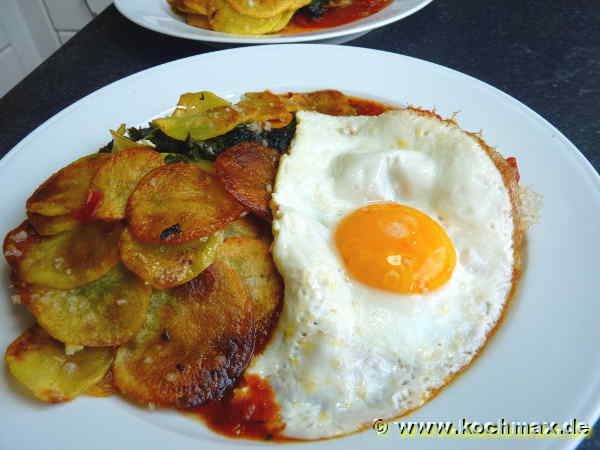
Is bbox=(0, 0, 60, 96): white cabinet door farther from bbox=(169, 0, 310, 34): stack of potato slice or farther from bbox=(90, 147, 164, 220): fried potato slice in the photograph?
bbox=(90, 147, 164, 220): fried potato slice

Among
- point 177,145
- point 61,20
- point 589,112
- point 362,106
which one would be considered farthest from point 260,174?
point 61,20

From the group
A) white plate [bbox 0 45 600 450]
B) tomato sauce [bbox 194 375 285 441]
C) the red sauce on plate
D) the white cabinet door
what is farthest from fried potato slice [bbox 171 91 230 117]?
the white cabinet door

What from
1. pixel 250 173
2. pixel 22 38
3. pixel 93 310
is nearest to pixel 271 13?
pixel 250 173

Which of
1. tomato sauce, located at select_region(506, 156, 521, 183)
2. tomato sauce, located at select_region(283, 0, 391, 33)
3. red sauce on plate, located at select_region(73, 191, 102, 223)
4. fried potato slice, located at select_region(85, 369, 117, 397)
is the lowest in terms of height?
fried potato slice, located at select_region(85, 369, 117, 397)

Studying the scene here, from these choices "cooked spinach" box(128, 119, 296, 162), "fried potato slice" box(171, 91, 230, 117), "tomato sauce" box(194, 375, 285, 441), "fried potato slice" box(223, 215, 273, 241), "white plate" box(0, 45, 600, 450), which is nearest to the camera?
"white plate" box(0, 45, 600, 450)

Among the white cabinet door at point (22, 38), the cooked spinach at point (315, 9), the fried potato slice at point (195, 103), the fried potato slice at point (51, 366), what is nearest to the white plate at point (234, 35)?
the cooked spinach at point (315, 9)

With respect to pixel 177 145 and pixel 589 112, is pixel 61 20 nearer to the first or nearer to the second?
pixel 177 145
